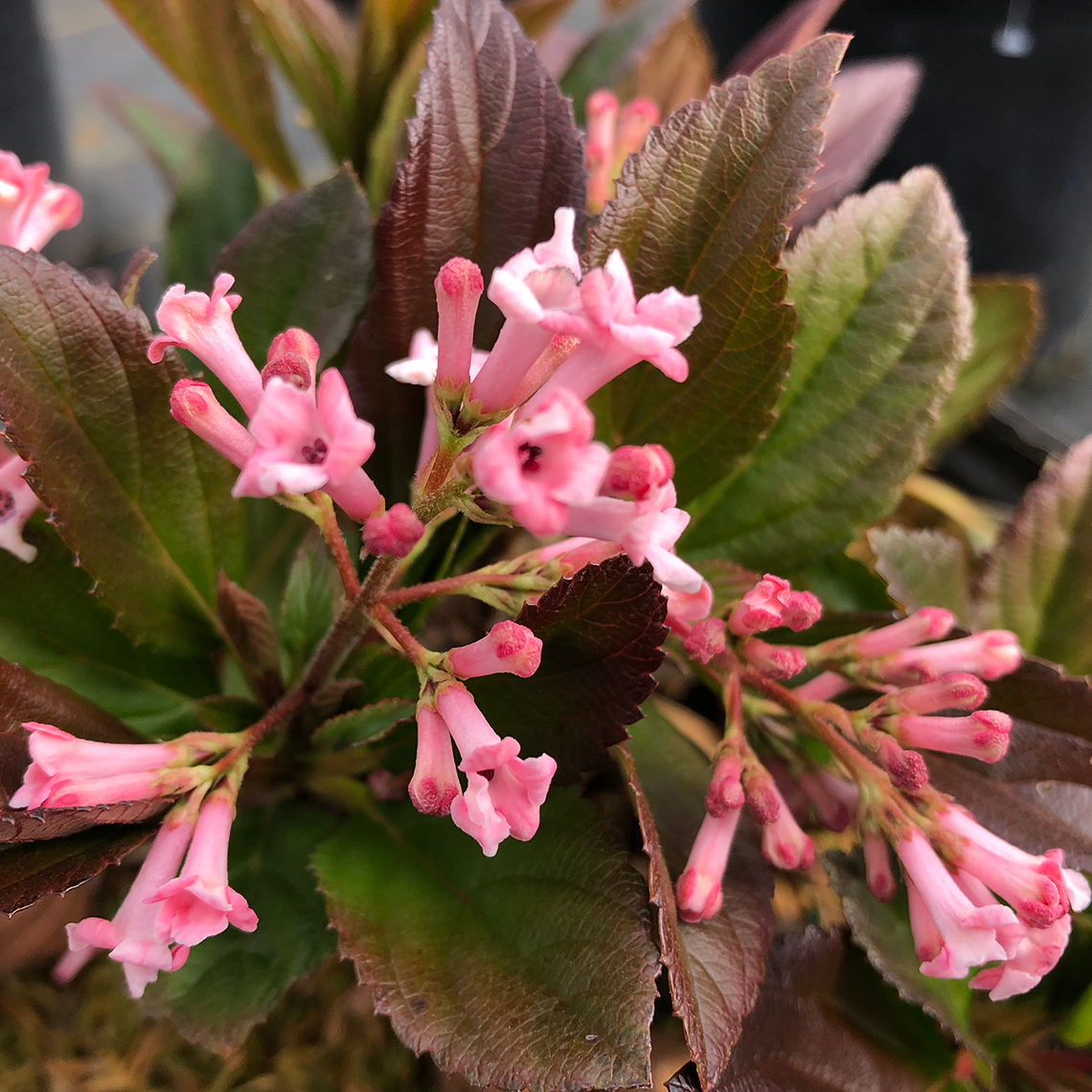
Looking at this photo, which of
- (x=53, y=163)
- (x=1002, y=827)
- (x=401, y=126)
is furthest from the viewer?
(x=53, y=163)

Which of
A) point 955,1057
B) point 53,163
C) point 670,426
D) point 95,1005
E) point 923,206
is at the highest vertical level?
point 923,206

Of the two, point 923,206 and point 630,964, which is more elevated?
point 923,206

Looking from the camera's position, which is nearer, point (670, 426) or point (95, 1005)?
point (670, 426)

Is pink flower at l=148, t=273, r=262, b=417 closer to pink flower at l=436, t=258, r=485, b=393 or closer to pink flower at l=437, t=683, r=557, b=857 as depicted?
pink flower at l=436, t=258, r=485, b=393

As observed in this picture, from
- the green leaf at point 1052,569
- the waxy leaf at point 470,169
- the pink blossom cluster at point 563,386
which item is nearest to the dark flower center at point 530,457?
the pink blossom cluster at point 563,386

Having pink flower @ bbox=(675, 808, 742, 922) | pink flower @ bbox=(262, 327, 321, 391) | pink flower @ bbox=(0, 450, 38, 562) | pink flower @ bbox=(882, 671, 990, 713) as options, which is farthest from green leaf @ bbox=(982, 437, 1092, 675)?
pink flower @ bbox=(0, 450, 38, 562)

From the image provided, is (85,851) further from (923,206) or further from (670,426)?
(923,206)

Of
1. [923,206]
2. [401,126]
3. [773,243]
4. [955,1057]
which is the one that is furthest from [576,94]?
[955,1057]

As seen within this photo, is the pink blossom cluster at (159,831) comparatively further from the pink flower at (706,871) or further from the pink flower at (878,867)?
the pink flower at (878,867)
